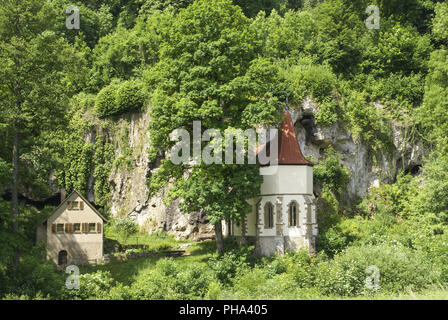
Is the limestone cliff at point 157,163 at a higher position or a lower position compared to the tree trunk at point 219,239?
higher

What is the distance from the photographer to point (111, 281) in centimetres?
2612

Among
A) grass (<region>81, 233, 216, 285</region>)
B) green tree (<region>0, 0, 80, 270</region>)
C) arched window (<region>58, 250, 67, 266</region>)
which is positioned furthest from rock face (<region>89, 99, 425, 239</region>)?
green tree (<region>0, 0, 80, 270</region>)

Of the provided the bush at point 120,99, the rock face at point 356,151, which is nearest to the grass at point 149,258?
the bush at point 120,99

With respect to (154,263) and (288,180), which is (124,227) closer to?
(154,263)

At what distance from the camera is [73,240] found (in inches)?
1324

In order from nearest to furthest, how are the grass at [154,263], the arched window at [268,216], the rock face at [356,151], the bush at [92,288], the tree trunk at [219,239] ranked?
the bush at [92,288] → the grass at [154,263] → the tree trunk at [219,239] → the arched window at [268,216] → the rock face at [356,151]

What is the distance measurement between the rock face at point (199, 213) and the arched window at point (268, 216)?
5661 millimetres

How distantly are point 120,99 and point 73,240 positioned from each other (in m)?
13.2

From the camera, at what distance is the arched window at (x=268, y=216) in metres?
32.5

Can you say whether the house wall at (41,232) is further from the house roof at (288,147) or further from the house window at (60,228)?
the house roof at (288,147)

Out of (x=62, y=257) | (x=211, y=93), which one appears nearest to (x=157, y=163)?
(x=62, y=257)

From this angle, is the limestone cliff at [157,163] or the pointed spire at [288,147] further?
the limestone cliff at [157,163]
